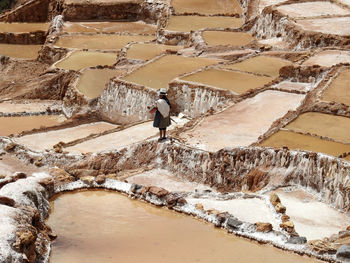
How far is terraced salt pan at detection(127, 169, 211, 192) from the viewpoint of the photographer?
39.4 ft

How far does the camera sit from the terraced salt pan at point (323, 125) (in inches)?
479

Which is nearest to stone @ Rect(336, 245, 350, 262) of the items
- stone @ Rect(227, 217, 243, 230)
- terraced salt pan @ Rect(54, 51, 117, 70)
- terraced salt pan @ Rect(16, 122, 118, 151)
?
stone @ Rect(227, 217, 243, 230)

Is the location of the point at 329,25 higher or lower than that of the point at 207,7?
higher

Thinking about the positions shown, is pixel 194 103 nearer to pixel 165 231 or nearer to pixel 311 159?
pixel 311 159

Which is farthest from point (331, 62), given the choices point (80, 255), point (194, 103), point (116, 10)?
point (116, 10)

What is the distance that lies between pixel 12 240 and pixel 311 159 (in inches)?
223

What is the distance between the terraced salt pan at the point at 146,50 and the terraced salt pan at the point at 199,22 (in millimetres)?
1812

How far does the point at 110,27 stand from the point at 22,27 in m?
5.27

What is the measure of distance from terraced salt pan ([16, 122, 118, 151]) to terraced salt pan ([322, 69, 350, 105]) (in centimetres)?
711

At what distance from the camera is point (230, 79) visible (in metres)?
17.8

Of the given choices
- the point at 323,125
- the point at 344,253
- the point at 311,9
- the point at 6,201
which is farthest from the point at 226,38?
the point at 344,253

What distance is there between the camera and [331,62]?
18.5 metres

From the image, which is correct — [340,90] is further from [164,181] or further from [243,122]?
[164,181]

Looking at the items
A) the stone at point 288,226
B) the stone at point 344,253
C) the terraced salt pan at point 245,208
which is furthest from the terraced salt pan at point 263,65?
the stone at point 344,253
